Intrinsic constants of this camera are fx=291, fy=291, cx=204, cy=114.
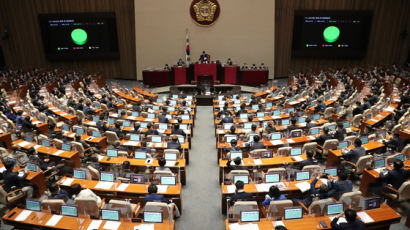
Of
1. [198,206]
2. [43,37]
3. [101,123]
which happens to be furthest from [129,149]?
[43,37]

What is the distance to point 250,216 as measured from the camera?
5.66 meters

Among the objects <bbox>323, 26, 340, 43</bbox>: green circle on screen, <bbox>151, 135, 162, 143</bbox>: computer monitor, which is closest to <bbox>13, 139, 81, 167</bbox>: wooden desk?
<bbox>151, 135, 162, 143</bbox>: computer monitor

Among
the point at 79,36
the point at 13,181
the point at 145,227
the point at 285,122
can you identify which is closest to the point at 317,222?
the point at 145,227

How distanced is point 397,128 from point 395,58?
1877 cm

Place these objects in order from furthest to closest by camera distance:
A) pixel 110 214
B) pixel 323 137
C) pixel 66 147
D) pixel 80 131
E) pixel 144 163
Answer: pixel 80 131 < pixel 323 137 < pixel 66 147 < pixel 144 163 < pixel 110 214

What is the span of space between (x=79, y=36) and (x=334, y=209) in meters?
24.3

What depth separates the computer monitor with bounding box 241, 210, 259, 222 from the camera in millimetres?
5636

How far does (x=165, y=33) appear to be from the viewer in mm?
23984

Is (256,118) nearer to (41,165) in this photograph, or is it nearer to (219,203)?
(219,203)

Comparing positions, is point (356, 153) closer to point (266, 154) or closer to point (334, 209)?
point (266, 154)

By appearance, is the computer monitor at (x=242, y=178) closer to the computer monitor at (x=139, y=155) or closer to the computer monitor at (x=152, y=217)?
the computer monitor at (x=152, y=217)

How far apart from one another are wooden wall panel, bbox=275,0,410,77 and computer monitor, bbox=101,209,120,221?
71.4 ft

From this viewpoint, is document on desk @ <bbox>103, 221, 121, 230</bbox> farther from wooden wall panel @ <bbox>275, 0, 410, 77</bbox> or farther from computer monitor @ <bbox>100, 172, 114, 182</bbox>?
wooden wall panel @ <bbox>275, 0, 410, 77</bbox>

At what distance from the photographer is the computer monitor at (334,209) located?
5.74 m
